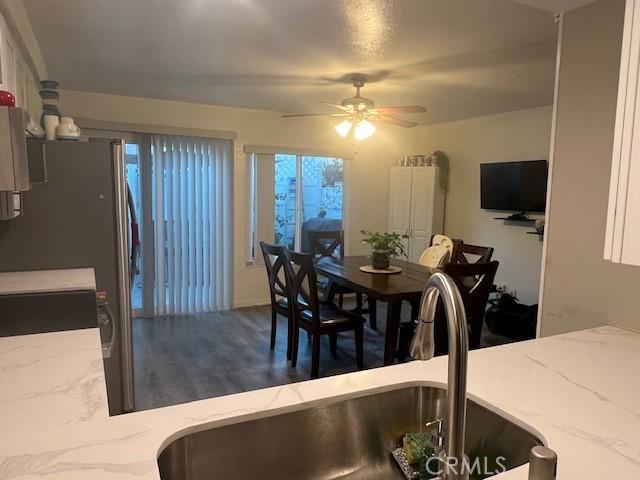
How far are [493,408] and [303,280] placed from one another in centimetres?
218

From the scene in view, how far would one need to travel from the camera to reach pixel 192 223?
15.4ft

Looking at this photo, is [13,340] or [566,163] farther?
[566,163]

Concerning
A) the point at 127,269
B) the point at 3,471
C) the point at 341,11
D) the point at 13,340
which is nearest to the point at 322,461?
the point at 3,471

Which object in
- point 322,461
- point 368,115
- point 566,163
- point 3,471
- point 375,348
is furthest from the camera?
point 375,348

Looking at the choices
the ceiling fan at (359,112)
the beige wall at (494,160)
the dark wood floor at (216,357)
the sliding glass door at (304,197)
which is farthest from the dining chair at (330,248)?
the beige wall at (494,160)

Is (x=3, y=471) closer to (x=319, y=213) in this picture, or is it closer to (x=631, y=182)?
(x=631, y=182)

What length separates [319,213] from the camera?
542 centimetres

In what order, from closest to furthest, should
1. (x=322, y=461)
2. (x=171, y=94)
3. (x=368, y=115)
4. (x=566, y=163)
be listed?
(x=322, y=461) < (x=566, y=163) < (x=368, y=115) < (x=171, y=94)

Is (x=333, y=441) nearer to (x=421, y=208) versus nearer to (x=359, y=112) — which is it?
(x=359, y=112)

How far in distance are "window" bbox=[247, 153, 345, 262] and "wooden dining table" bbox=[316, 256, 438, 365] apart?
145cm

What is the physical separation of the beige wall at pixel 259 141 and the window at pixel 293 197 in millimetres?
131

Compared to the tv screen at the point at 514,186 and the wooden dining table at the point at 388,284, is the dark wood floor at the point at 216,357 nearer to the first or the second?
the wooden dining table at the point at 388,284

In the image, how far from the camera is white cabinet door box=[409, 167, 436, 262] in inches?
209

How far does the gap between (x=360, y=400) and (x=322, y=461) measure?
172 mm
